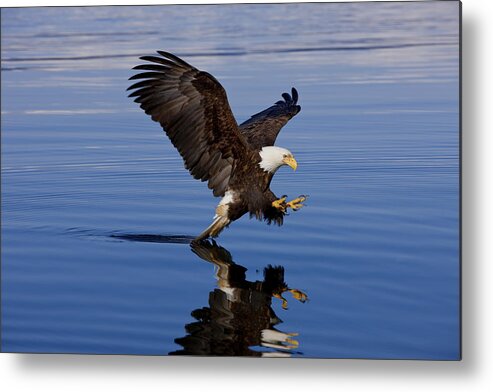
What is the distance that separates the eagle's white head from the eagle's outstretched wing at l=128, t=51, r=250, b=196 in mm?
94

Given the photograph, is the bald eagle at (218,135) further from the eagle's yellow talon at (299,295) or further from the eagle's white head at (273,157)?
the eagle's yellow talon at (299,295)

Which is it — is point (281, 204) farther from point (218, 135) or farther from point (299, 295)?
point (299, 295)

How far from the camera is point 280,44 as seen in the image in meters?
5.37

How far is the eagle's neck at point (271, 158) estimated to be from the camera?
5.75 metres

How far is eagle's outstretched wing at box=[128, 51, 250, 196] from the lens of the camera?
539 centimetres

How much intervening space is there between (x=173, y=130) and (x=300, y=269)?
0.84 m

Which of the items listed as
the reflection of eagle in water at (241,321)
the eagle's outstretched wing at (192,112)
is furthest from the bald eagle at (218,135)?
the reflection of eagle in water at (241,321)

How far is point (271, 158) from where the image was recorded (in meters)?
5.76

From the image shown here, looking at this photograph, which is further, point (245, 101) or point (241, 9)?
point (245, 101)

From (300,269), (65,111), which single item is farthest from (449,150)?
(65,111)

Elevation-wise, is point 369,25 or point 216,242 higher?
point 369,25

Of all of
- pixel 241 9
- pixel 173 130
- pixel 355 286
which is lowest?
pixel 355 286

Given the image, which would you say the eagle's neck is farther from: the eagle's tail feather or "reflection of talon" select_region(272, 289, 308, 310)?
"reflection of talon" select_region(272, 289, 308, 310)

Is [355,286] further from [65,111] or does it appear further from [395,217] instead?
[65,111]
